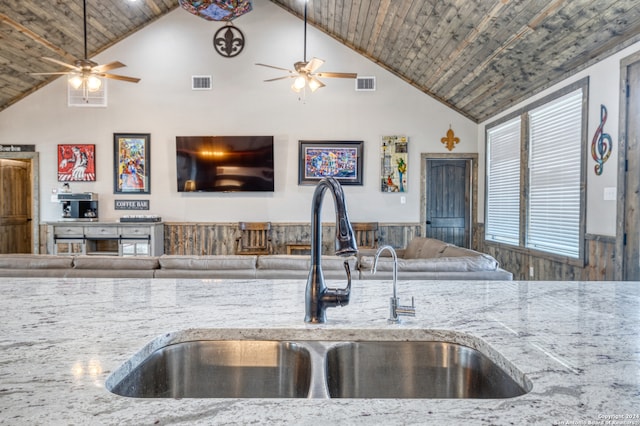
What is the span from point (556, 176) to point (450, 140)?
2.48m

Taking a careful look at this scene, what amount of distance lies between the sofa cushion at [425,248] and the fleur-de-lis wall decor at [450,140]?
248cm

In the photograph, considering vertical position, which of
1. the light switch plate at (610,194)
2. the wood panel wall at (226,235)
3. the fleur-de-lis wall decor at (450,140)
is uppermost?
the fleur-de-lis wall decor at (450,140)

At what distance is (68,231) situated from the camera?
646 centimetres

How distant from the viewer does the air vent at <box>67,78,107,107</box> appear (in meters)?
6.94

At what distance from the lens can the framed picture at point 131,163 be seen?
697 cm

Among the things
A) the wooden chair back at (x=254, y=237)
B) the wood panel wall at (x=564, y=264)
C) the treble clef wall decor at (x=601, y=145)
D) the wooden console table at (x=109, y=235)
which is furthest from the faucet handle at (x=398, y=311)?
the wooden console table at (x=109, y=235)

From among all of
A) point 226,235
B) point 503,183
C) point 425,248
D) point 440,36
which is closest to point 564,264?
point 425,248

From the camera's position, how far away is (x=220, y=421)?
1.90 feet

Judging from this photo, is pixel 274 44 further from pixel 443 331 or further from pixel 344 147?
pixel 443 331

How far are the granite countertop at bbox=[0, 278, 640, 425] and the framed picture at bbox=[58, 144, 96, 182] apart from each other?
19.8 feet

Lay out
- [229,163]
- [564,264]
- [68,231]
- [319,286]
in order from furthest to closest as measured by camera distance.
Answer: [229,163]
[68,231]
[564,264]
[319,286]

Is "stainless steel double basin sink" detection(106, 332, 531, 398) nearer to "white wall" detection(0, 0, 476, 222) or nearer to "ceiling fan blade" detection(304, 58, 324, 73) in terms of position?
"ceiling fan blade" detection(304, 58, 324, 73)

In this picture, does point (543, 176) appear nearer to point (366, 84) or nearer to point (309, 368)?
point (366, 84)

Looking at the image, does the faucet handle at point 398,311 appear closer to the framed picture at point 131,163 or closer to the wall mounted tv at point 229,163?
the wall mounted tv at point 229,163
